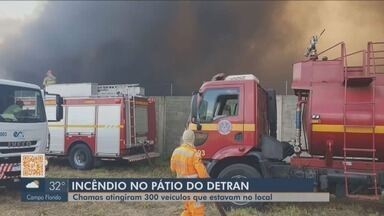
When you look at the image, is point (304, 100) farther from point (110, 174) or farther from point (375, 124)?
point (110, 174)

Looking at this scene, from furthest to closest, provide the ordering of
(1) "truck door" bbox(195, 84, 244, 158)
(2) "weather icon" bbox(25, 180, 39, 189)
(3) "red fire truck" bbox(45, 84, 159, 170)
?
1. (3) "red fire truck" bbox(45, 84, 159, 170)
2. (1) "truck door" bbox(195, 84, 244, 158)
3. (2) "weather icon" bbox(25, 180, 39, 189)

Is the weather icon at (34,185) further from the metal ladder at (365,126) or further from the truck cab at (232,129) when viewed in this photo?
the metal ladder at (365,126)

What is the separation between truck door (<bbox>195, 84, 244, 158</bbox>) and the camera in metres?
7.79

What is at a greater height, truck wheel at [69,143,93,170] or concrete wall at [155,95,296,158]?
concrete wall at [155,95,296,158]

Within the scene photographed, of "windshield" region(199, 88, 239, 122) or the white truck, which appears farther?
the white truck

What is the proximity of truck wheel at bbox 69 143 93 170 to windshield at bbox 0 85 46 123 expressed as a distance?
3.88m

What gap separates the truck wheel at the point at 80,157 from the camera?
12795mm

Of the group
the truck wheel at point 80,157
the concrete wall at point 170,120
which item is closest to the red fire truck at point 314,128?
the truck wheel at point 80,157

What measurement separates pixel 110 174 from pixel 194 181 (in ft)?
23.9

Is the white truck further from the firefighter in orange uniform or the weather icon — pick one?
the firefighter in orange uniform

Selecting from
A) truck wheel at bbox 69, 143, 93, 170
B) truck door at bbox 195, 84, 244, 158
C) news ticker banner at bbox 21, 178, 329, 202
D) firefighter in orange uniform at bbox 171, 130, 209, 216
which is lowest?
truck wheel at bbox 69, 143, 93, 170

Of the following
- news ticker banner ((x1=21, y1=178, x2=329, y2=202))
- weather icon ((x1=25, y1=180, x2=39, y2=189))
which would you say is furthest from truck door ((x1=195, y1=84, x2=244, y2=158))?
weather icon ((x1=25, y1=180, x2=39, y2=189))

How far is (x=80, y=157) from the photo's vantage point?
513 inches

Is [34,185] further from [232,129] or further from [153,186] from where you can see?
[232,129]
